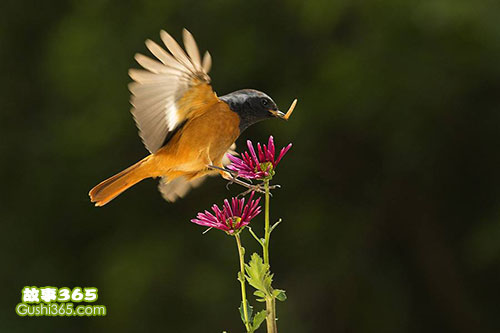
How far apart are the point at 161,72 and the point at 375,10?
6.33 feet

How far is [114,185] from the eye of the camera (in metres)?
1.10

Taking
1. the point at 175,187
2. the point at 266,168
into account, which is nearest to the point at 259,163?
the point at 266,168

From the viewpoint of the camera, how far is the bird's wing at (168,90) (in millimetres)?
954

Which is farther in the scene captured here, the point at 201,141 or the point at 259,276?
the point at 201,141

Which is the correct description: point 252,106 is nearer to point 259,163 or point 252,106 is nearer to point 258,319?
point 259,163

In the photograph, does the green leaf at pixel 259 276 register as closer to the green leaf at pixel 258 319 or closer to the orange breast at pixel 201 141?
the green leaf at pixel 258 319

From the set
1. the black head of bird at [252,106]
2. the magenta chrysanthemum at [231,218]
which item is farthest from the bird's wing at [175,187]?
the magenta chrysanthemum at [231,218]

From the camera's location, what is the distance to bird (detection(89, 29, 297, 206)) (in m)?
0.98

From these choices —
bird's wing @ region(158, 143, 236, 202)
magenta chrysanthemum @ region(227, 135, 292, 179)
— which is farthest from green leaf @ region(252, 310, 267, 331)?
bird's wing @ region(158, 143, 236, 202)

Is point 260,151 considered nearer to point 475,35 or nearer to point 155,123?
point 155,123

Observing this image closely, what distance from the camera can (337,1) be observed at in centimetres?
264

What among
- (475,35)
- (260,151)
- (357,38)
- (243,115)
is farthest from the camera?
(357,38)

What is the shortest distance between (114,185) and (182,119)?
153 millimetres

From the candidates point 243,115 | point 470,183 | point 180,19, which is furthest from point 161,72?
point 470,183
